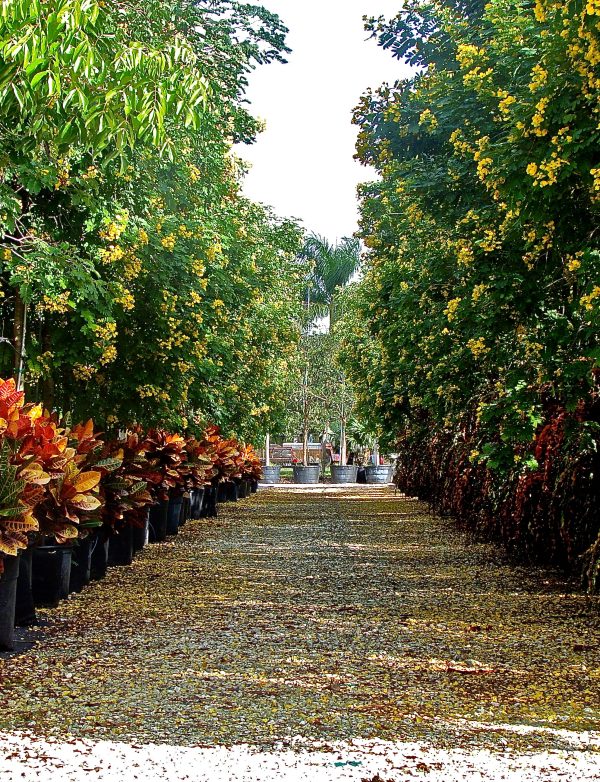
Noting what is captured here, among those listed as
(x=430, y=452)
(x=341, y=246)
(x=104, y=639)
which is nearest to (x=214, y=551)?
(x=104, y=639)

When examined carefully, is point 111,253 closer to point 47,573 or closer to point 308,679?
point 47,573

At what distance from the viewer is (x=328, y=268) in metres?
31.0

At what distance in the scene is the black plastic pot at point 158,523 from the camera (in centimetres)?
1018

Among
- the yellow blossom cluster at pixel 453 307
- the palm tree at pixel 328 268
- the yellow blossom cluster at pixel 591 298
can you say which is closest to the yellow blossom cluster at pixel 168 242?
the yellow blossom cluster at pixel 453 307

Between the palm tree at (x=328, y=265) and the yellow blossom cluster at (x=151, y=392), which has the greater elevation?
the palm tree at (x=328, y=265)

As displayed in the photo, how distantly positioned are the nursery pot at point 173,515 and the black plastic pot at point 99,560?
139 inches

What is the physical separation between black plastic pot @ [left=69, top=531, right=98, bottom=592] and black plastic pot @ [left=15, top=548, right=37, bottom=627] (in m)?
1.16

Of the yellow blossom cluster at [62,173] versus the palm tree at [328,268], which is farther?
the palm tree at [328,268]

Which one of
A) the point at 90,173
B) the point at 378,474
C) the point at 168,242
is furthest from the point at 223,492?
the point at 378,474

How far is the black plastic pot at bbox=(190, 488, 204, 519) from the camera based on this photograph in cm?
1323

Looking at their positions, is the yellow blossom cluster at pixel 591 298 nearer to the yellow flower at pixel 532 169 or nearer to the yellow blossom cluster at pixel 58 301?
the yellow flower at pixel 532 169

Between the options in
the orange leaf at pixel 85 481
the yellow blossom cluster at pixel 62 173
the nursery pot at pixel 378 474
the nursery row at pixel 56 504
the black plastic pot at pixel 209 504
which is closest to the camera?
the nursery row at pixel 56 504

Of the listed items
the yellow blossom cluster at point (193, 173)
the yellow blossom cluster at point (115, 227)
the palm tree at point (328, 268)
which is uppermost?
the palm tree at point (328, 268)

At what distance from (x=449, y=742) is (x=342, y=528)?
910 centimetres
